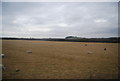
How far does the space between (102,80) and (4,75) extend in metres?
4.65

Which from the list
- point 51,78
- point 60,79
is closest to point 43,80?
point 51,78

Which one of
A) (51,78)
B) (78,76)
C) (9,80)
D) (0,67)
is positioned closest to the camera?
(9,80)

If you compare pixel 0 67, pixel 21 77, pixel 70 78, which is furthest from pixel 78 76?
pixel 0 67

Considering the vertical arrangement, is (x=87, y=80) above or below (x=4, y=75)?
below

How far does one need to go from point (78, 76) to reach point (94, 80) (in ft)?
2.43

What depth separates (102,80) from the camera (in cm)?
359

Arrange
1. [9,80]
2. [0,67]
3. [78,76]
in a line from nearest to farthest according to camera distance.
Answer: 1. [9,80]
2. [78,76]
3. [0,67]

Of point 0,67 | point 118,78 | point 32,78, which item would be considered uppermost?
point 0,67

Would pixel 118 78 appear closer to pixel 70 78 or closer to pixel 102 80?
pixel 102 80

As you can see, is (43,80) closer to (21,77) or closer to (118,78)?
(21,77)

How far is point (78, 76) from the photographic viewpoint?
3920 millimetres

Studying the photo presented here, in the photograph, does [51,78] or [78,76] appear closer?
[51,78]

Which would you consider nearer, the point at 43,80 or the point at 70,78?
the point at 43,80

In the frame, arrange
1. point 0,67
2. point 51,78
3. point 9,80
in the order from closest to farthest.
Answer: point 9,80 < point 51,78 < point 0,67
